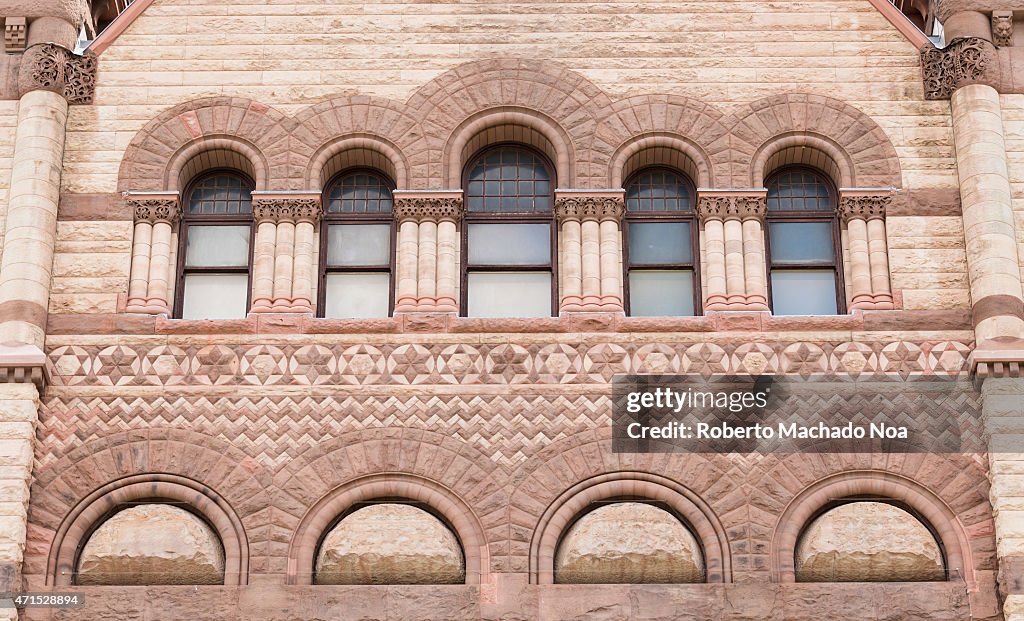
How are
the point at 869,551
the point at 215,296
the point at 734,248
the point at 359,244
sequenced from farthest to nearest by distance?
the point at 359,244 → the point at 215,296 → the point at 734,248 → the point at 869,551

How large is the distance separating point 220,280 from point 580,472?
5.03 metres

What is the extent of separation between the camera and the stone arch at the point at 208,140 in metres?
21.2

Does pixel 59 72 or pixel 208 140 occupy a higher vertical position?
pixel 59 72

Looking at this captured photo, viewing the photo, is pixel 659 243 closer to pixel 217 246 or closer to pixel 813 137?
pixel 813 137

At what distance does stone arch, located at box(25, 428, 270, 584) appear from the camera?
62.6 ft

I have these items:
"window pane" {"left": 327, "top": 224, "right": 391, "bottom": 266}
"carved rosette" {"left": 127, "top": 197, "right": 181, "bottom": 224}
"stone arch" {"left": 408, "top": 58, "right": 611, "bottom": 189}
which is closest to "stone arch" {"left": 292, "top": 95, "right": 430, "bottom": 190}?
"stone arch" {"left": 408, "top": 58, "right": 611, "bottom": 189}

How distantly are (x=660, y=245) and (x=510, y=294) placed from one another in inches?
73.8

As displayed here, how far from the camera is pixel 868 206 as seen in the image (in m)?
20.9

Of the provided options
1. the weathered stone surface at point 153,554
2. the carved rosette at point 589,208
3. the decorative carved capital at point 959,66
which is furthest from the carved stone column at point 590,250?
the weathered stone surface at point 153,554

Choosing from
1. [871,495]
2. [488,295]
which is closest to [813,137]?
[488,295]

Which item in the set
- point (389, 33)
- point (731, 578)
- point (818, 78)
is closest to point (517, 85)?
point (389, 33)

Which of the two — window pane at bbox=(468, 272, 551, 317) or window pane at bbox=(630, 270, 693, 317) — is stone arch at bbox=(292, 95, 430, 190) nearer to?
window pane at bbox=(468, 272, 551, 317)

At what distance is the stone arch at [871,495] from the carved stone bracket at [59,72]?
9668 mm

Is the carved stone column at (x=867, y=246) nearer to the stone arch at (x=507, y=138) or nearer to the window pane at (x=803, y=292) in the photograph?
the window pane at (x=803, y=292)
